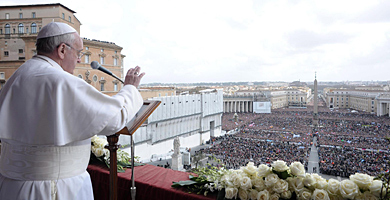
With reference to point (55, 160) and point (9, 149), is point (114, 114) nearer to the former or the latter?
point (55, 160)

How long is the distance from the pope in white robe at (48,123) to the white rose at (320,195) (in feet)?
3.89

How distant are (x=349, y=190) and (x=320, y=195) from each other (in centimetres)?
16

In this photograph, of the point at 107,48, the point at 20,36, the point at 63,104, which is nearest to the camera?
the point at 63,104

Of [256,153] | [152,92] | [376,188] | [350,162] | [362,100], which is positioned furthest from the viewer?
[362,100]

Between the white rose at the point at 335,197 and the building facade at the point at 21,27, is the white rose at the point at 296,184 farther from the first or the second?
the building facade at the point at 21,27

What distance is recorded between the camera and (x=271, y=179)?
5.83 feet

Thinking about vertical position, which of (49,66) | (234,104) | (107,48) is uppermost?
(107,48)

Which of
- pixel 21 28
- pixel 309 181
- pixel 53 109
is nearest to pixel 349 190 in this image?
pixel 309 181

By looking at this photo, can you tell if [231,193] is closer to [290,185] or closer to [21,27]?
[290,185]

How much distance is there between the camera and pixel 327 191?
1.74 metres

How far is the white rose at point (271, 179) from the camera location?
177 centimetres

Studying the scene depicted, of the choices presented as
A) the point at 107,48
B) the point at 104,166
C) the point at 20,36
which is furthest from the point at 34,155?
the point at 107,48

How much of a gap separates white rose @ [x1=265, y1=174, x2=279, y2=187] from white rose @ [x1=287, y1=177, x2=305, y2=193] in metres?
0.09

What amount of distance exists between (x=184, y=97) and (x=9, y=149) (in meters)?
21.5
